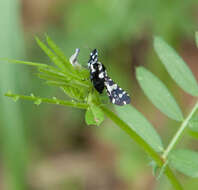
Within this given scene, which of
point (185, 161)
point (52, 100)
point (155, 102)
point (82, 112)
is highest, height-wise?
point (52, 100)

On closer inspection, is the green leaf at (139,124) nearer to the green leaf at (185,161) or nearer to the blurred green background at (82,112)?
the green leaf at (185,161)

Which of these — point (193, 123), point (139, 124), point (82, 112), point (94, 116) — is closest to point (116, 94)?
point (94, 116)

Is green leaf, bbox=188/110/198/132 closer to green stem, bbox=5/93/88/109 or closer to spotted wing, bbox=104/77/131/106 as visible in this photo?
spotted wing, bbox=104/77/131/106

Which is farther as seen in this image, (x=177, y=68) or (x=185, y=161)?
(x=177, y=68)

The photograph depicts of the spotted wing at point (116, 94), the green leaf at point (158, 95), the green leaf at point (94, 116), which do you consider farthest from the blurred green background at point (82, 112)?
the green leaf at point (94, 116)

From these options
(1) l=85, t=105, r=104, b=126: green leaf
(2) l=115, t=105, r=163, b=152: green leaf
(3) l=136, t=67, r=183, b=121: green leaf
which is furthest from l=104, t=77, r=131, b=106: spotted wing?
(3) l=136, t=67, r=183, b=121: green leaf

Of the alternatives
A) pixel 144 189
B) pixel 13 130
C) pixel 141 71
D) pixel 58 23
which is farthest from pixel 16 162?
pixel 141 71

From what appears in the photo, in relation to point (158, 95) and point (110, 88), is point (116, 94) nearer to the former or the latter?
point (110, 88)
